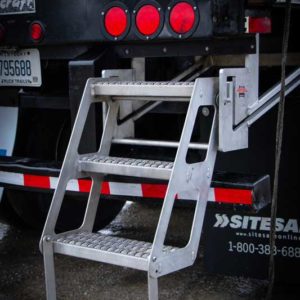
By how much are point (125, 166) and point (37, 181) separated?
2.14 ft

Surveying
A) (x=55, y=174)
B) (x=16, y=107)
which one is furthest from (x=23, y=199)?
(x=55, y=174)

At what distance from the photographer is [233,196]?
2662 millimetres

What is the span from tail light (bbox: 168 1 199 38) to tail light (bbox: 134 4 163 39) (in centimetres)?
6

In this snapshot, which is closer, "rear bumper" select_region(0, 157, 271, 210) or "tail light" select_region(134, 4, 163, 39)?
"rear bumper" select_region(0, 157, 271, 210)

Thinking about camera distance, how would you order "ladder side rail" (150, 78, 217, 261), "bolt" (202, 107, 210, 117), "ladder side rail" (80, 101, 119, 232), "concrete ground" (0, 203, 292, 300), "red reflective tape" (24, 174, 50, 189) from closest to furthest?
"ladder side rail" (150, 78, 217, 261)
"ladder side rail" (80, 101, 119, 232)
"red reflective tape" (24, 174, 50, 189)
"bolt" (202, 107, 210, 117)
"concrete ground" (0, 203, 292, 300)

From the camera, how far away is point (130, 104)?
3215 millimetres

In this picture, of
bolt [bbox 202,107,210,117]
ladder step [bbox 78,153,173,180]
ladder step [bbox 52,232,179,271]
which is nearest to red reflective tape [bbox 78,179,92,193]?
ladder step [bbox 78,153,173,180]

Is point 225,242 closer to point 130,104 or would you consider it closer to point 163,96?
point 130,104

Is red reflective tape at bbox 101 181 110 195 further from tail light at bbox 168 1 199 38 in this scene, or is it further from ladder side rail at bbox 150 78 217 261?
tail light at bbox 168 1 199 38

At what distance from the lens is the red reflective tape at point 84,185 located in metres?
2.98

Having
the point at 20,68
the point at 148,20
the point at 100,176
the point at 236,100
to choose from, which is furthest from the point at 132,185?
the point at 20,68

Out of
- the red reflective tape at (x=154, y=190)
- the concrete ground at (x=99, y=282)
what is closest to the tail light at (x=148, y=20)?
the red reflective tape at (x=154, y=190)

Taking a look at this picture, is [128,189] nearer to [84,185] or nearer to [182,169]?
[84,185]

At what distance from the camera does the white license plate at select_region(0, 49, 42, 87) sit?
11.1 feet
